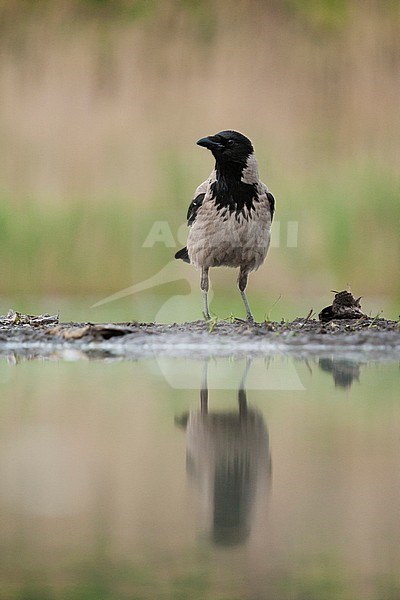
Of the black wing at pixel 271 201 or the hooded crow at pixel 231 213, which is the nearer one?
the hooded crow at pixel 231 213

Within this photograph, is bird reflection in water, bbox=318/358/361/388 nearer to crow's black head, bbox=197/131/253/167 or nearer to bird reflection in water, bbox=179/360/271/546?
bird reflection in water, bbox=179/360/271/546

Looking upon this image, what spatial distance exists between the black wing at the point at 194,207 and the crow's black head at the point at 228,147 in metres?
0.20

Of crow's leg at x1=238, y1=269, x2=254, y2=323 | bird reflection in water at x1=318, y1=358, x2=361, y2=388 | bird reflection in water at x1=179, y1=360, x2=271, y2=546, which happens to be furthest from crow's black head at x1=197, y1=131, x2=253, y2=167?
bird reflection in water at x1=179, y1=360, x2=271, y2=546

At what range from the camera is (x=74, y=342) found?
357cm

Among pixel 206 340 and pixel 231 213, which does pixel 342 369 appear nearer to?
pixel 206 340

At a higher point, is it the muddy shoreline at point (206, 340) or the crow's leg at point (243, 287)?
the crow's leg at point (243, 287)

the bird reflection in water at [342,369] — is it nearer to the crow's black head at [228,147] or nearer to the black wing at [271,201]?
the black wing at [271,201]

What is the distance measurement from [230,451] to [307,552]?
0.56 m

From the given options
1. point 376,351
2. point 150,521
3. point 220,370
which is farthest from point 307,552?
point 376,351

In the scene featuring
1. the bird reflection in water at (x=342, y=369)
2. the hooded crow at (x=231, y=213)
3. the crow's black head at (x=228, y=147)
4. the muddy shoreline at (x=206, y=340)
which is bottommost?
the bird reflection in water at (x=342, y=369)

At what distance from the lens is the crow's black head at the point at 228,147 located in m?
4.32

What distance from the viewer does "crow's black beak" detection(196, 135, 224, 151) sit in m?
4.30

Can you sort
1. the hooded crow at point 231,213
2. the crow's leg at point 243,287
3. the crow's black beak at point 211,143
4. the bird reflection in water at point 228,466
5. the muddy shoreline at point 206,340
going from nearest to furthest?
the bird reflection in water at point 228,466, the muddy shoreline at point 206,340, the hooded crow at point 231,213, the crow's black beak at point 211,143, the crow's leg at point 243,287

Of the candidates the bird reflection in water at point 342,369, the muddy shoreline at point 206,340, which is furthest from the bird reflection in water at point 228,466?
the muddy shoreline at point 206,340
